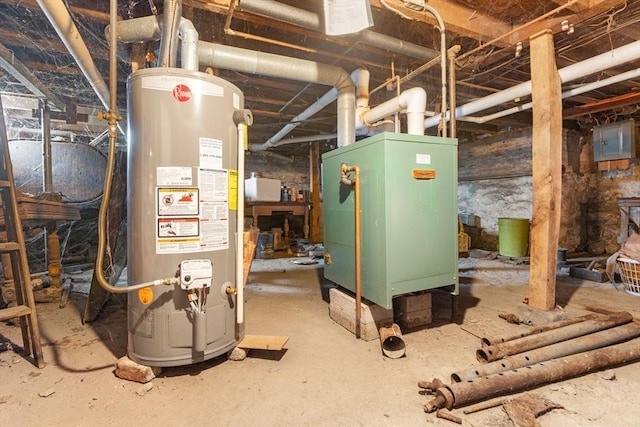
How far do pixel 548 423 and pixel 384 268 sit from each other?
0.94m

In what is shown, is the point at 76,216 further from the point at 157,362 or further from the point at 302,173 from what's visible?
the point at 302,173

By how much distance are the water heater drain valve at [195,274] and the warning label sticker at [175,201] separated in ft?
0.79

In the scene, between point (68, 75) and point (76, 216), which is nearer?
point (68, 75)

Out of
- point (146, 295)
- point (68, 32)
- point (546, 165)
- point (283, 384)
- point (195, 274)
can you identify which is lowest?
point (283, 384)

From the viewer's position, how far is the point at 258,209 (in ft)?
16.3

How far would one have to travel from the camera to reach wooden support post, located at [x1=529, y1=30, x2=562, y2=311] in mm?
2119

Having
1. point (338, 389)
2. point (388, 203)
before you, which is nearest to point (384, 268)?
point (388, 203)

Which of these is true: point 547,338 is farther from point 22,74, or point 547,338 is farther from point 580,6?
point 22,74

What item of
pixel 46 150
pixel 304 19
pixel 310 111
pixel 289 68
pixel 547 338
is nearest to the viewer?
pixel 547 338

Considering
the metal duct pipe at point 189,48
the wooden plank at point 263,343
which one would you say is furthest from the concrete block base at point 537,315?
the metal duct pipe at point 189,48

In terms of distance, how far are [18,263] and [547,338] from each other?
299 centimetres

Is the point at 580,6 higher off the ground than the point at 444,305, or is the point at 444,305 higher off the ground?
the point at 580,6

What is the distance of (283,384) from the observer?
1503 millimetres

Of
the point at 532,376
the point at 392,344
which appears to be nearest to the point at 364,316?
the point at 392,344
